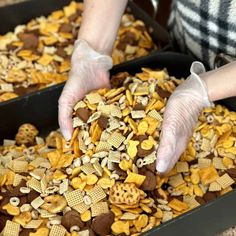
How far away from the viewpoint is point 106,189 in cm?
88

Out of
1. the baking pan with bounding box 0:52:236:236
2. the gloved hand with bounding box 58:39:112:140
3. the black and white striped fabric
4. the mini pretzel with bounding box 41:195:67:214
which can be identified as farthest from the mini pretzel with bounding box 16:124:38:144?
the black and white striped fabric

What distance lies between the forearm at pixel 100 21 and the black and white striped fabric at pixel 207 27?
13 centimetres

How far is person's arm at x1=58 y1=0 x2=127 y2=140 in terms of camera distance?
106 centimetres

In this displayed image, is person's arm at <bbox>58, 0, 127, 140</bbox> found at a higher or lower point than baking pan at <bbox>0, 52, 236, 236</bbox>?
higher

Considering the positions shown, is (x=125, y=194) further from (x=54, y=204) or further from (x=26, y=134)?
(x=26, y=134)

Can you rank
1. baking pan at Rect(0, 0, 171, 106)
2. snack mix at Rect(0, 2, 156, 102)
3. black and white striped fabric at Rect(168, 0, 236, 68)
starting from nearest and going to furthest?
1. black and white striped fabric at Rect(168, 0, 236, 68)
2. snack mix at Rect(0, 2, 156, 102)
3. baking pan at Rect(0, 0, 171, 106)

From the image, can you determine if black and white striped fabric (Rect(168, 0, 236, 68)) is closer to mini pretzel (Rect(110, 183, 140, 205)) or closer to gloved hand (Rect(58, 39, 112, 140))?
gloved hand (Rect(58, 39, 112, 140))

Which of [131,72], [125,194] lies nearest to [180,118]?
[125,194]

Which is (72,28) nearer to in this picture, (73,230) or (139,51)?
(139,51)

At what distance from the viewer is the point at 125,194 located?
2.79ft

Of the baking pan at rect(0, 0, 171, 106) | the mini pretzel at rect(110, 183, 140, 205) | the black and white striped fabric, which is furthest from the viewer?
the baking pan at rect(0, 0, 171, 106)

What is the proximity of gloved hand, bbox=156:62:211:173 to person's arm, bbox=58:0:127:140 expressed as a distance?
0.63 feet

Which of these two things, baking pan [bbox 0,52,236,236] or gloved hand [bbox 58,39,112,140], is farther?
gloved hand [bbox 58,39,112,140]

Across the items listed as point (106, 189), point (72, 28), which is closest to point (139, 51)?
point (72, 28)
